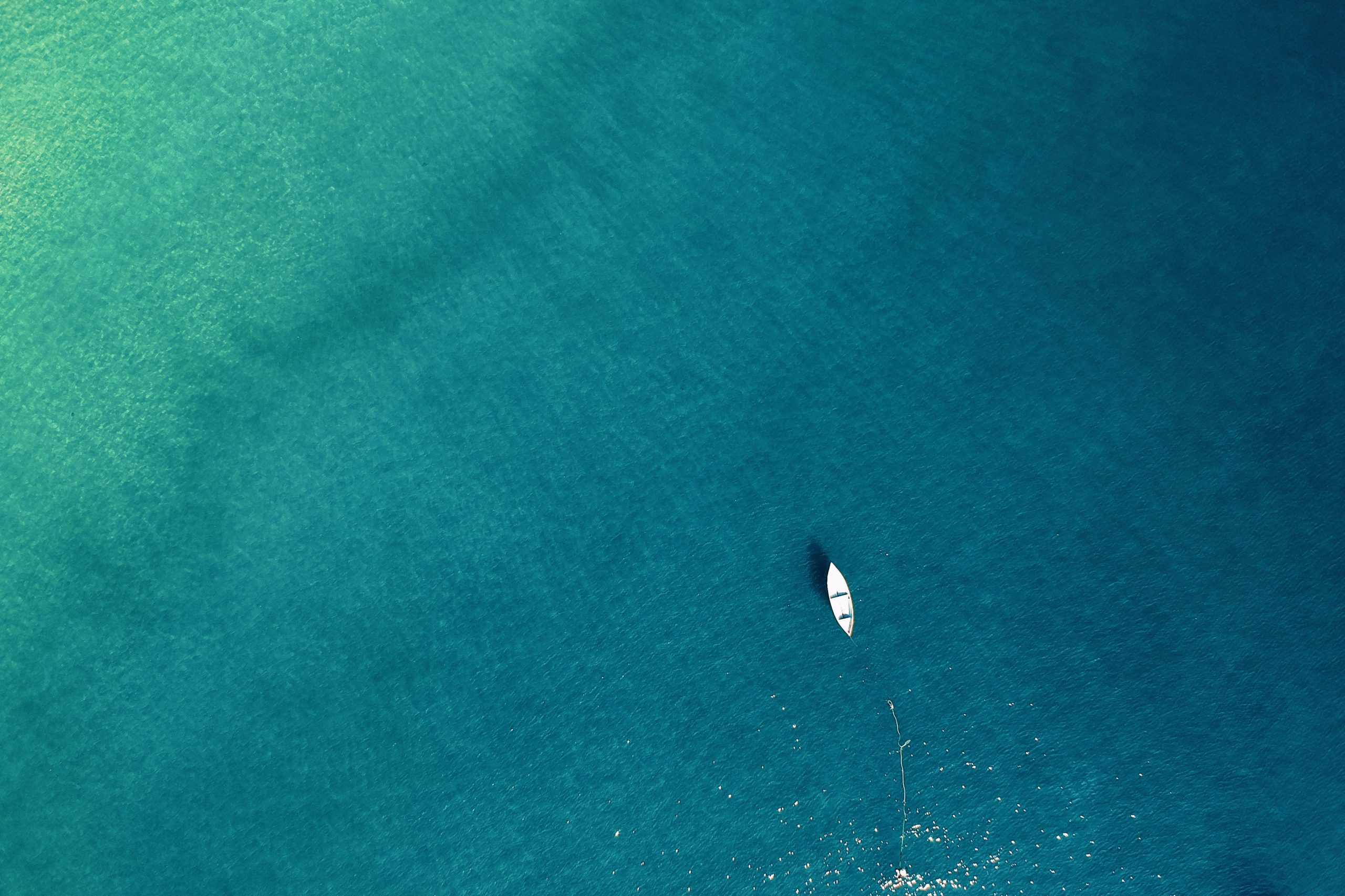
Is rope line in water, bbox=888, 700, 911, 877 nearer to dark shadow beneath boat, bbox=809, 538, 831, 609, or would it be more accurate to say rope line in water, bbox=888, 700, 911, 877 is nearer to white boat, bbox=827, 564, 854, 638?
white boat, bbox=827, 564, 854, 638

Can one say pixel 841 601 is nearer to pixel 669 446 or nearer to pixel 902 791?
pixel 902 791

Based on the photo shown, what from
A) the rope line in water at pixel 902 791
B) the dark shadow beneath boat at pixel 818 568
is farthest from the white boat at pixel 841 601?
the rope line in water at pixel 902 791

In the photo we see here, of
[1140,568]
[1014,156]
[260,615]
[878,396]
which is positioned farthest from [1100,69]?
[260,615]

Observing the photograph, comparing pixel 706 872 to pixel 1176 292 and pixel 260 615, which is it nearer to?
pixel 260 615

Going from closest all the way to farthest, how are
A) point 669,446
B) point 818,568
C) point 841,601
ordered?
point 841,601 → point 818,568 → point 669,446

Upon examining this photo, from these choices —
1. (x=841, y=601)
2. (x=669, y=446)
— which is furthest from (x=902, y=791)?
(x=669, y=446)

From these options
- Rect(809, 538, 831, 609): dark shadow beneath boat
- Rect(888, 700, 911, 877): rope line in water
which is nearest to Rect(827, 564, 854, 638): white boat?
Rect(809, 538, 831, 609): dark shadow beneath boat

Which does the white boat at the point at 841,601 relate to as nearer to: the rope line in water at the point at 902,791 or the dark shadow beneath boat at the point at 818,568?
the dark shadow beneath boat at the point at 818,568
